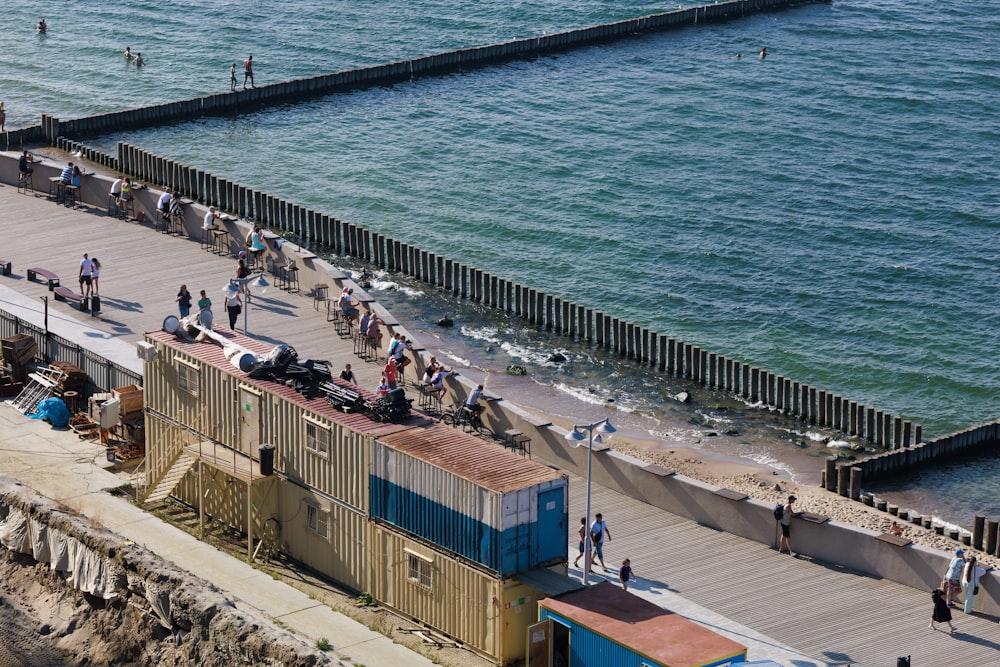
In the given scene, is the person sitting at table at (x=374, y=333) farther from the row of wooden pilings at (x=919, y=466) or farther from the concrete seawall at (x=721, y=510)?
the row of wooden pilings at (x=919, y=466)

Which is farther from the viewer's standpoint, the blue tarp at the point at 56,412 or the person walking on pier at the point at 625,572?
the blue tarp at the point at 56,412

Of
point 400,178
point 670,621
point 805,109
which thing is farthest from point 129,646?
point 805,109

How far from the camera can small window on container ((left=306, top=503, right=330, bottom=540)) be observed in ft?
116

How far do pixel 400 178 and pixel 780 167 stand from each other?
19.7m

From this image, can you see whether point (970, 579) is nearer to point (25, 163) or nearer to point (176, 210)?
point (176, 210)

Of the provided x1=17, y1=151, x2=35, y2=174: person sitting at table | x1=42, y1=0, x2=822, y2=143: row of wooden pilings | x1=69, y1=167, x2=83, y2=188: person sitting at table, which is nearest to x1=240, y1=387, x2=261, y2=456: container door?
x1=69, y1=167, x2=83, y2=188: person sitting at table

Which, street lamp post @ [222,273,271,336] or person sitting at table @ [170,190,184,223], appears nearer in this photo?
street lamp post @ [222,273,271,336]

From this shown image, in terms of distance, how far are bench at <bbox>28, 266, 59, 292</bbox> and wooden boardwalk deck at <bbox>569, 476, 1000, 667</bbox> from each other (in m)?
21.2

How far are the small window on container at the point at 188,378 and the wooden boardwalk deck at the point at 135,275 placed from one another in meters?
7.72

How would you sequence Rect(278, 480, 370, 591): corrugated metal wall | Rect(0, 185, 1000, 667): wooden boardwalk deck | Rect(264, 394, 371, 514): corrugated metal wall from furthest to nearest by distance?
Rect(278, 480, 370, 591): corrugated metal wall → Rect(264, 394, 371, 514): corrugated metal wall → Rect(0, 185, 1000, 667): wooden boardwalk deck

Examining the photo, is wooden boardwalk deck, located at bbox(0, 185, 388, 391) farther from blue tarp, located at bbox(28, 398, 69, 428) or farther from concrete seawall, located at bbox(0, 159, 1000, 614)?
concrete seawall, located at bbox(0, 159, 1000, 614)

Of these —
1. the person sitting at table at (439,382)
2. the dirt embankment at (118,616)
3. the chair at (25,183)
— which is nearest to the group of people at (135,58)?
the chair at (25,183)

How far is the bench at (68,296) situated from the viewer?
1953 inches

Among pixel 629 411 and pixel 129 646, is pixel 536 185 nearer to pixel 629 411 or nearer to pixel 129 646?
pixel 629 411
